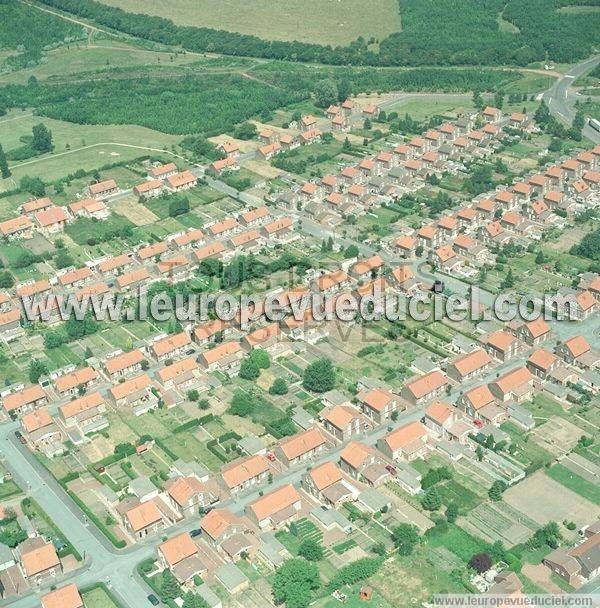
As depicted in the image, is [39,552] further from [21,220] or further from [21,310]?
[21,220]

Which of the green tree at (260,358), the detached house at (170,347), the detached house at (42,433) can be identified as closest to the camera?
the detached house at (42,433)

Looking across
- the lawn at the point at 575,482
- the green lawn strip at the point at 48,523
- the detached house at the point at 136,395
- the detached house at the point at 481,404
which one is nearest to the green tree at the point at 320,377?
the detached house at the point at 481,404

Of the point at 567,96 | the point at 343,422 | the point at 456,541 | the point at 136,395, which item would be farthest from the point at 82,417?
the point at 567,96

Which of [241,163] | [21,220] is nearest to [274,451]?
[21,220]

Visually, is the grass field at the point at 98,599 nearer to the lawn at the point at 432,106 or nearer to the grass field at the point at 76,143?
the grass field at the point at 76,143

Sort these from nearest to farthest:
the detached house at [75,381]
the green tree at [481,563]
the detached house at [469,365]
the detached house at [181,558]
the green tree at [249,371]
Result: the green tree at [481,563], the detached house at [181,558], the detached house at [469,365], the detached house at [75,381], the green tree at [249,371]

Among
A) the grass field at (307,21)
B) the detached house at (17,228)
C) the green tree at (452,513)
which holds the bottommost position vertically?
the green tree at (452,513)
